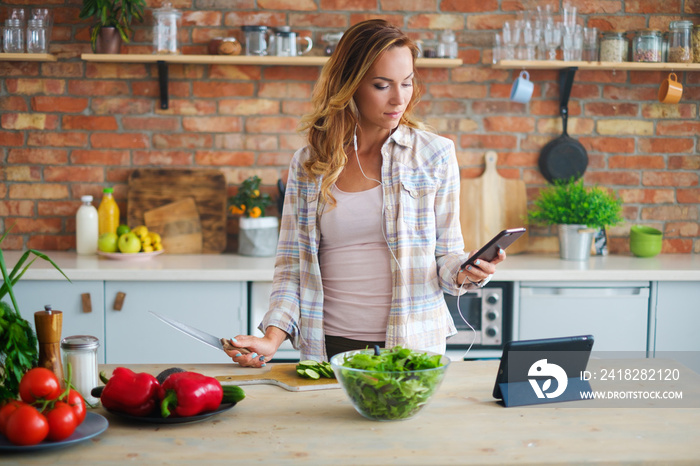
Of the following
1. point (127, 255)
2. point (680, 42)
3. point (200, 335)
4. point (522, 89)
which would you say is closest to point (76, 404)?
point (200, 335)

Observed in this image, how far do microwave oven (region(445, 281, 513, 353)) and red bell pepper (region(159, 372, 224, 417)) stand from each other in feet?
5.84

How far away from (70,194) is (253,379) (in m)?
2.29

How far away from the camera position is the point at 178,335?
2.96 meters

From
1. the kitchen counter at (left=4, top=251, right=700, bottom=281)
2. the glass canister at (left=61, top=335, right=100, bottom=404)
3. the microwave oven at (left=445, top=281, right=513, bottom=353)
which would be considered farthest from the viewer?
the microwave oven at (left=445, top=281, right=513, bottom=353)

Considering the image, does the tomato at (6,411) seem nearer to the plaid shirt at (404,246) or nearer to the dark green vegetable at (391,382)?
the dark green vegetable at (391,382)

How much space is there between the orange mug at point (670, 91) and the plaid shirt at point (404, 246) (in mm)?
1958

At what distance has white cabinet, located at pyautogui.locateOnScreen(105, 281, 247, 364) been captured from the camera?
2.93 m

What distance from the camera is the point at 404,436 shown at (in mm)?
1291

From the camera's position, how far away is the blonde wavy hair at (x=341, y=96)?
183 centimetres

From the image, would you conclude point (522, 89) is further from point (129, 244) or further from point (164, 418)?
point (164, 418)

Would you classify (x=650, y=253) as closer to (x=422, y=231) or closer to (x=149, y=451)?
(x=422, y=231)

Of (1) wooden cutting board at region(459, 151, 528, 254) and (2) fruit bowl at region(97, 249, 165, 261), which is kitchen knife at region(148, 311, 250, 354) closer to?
(2) fruit bowl at region(97, 249, 165, 261)

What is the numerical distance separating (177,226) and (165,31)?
910 millimetres

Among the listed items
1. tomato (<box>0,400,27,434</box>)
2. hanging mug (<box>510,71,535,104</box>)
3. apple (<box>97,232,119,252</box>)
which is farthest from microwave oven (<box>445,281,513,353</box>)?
tomato (<box>0,400,27,434</box>)
